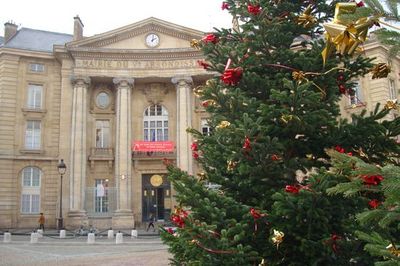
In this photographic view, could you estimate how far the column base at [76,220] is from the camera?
33.8 metres

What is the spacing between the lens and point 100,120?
39.0m

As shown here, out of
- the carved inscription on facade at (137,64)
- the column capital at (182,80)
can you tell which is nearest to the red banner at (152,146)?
the column capital at (182,80)

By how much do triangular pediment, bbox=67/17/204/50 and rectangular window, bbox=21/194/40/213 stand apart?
43.9 feet

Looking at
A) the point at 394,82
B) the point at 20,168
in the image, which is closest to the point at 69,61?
the point at 20,168

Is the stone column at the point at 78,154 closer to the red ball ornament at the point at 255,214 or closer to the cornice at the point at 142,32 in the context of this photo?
the cornice at the point at 142,32

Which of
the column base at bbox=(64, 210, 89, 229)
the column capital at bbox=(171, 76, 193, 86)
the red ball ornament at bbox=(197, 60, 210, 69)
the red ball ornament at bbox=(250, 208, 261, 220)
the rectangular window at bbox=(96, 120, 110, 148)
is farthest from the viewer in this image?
the rectangular window at bbox=(96, 120, 110, 148)

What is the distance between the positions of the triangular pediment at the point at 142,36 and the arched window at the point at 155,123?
5.57 metres

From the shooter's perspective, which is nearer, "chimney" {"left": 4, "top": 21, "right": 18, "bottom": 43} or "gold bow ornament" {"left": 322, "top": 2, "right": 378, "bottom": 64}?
"gold bow ornament" {"left": 322, "top": 2, "right": 378, "bottom": 64}

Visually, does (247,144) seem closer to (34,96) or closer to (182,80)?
(182,80)

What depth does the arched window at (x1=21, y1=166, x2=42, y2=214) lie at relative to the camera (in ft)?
118

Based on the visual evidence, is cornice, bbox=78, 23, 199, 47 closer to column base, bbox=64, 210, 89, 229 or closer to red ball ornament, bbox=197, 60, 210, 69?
column base, bbox=64, 210, 89, 229

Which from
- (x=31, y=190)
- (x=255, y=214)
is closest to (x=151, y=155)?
(x=31, y=190)

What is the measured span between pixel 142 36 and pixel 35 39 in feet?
36.1

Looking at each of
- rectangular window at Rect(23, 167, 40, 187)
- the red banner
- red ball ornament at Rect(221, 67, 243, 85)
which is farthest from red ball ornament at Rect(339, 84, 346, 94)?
rectangular window at Rect(23, 167, 40, 187)
